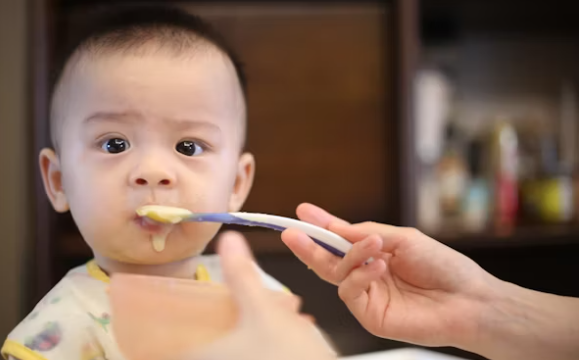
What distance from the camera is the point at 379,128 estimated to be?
32.9 inches

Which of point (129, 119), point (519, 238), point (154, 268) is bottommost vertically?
point (519, 238)

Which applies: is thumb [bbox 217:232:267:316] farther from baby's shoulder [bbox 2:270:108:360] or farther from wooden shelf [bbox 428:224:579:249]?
wooden shelf [bbox 428:224:579:249]

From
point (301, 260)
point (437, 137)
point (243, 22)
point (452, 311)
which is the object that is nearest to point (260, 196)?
point (301, 260)

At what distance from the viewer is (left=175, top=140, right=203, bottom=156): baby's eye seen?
0.36 metres

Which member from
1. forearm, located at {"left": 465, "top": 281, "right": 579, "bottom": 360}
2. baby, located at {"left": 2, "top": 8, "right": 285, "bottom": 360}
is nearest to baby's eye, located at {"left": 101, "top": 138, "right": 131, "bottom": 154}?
baby, located at {"left": 2, "top": 8, "right": 285, "bottom": 360}

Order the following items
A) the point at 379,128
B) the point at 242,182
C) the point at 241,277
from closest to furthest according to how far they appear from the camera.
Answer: the point at 241,277 → the point at 242,182 → the point at 379,128

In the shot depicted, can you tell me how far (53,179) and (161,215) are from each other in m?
0.10

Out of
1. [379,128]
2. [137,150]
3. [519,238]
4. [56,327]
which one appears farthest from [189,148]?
[519,238]

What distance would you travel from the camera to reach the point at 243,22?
782mm

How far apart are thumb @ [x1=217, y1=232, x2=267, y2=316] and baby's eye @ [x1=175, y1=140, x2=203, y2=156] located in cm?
8

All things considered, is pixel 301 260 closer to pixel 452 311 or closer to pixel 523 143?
pixel 452 311

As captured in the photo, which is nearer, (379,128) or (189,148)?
(189,148)

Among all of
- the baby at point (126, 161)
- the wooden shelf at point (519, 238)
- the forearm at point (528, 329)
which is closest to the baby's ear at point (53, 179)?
the baby at point (126, 161)

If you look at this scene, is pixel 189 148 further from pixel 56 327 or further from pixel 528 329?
pixel 528 329
